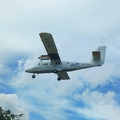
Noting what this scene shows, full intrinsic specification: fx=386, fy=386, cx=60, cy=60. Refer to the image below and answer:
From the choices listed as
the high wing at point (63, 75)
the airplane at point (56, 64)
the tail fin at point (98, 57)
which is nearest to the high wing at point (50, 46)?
the airplane at point (56, 64)

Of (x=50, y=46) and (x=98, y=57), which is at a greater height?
(x=98, y=57)

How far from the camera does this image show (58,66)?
202ft

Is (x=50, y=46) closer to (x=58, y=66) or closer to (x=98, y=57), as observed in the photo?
(x=58, y=66)

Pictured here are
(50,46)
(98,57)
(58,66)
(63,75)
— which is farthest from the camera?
(63,75)

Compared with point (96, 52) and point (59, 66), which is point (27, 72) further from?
point (96, 52)

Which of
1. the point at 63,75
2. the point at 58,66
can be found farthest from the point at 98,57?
the point at 63,75

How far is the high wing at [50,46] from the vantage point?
2200 inches

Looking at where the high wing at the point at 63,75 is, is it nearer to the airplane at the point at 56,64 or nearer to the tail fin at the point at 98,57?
the airplane at the point at 56,64

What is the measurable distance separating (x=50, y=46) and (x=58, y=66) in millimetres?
4425

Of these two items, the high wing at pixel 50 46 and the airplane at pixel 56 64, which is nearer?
the high wing at pixel 50 46

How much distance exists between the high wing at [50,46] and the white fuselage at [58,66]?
93 cm

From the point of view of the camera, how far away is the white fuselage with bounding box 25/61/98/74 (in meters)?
60.8

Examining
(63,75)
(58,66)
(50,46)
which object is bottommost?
(58,66)

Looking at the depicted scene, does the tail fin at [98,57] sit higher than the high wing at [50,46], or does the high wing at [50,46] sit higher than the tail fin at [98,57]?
the tail fin at [98,57]
